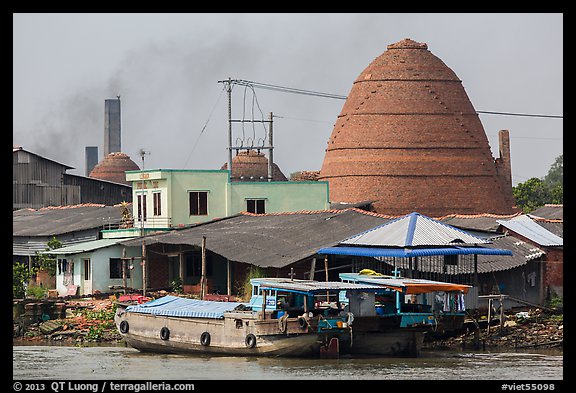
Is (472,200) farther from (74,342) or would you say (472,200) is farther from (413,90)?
(74,342)

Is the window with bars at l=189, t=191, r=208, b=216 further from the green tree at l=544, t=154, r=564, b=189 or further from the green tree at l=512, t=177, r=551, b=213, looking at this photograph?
the green tree at l=544, t=154, r=564, b=189

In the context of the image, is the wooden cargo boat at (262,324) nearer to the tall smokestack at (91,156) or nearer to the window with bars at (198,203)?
the window with bars at (198,203)

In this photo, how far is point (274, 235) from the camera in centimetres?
4369

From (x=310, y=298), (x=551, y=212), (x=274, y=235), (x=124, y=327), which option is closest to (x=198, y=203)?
(x=274, y=235)

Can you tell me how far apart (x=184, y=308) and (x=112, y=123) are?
84188 mm

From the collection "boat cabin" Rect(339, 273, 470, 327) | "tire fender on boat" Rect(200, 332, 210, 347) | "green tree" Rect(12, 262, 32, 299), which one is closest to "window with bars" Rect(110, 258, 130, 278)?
"green tree" Rect(12, 262, 32, 299)

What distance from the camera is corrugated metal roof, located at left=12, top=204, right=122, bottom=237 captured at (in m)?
54.0

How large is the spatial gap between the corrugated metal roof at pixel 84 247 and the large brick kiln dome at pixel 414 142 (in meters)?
18.3

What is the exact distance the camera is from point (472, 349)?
118 ft

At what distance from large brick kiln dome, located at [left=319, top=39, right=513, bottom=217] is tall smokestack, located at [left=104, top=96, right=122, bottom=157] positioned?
55414mm

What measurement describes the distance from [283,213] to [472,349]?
527 inches

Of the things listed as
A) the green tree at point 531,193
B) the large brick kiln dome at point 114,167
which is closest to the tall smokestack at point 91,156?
the large brick kiln dome at point 114,167

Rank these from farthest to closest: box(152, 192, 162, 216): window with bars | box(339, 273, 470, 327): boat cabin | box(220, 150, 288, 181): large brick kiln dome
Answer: box(220, 150, 288, 181): large brick kiln dome → box(152, 192, 162, 216): window with bars → box(339, 273, 470, 327): boat cabin
